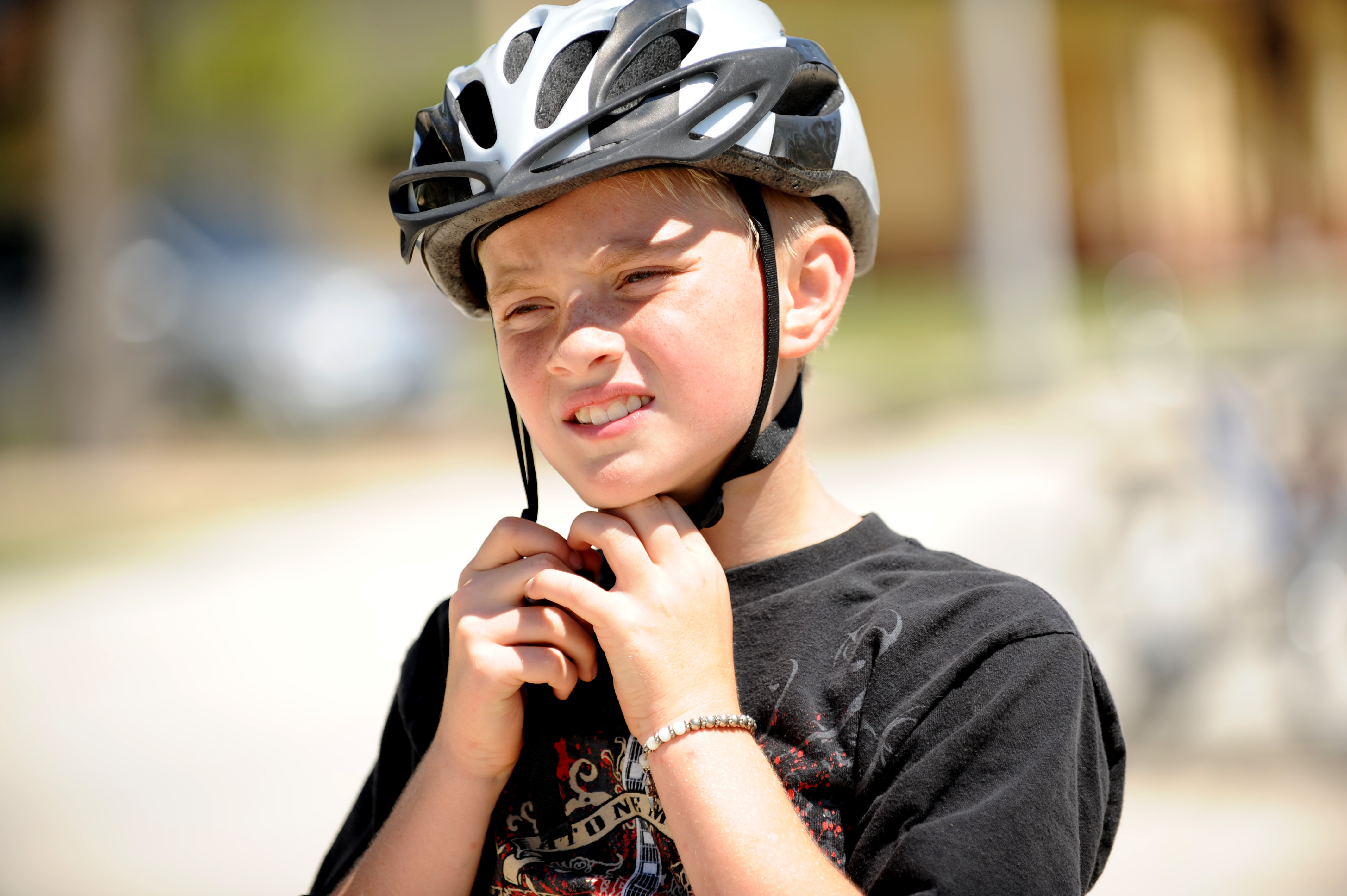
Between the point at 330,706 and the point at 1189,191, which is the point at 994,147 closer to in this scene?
the point at 1189,191

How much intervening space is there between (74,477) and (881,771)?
1531 cm

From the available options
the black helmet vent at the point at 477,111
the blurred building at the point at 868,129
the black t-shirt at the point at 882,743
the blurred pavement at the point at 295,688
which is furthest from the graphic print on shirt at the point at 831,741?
the blurred building at the point at 868,129

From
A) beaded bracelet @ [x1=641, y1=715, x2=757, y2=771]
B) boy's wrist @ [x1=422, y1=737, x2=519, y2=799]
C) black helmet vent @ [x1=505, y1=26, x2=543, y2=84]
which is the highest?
black helmet vent @ [x1=505, y1=26, x2=543, y2=84]

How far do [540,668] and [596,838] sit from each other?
0.95 ft

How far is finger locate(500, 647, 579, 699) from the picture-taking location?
1.97 m

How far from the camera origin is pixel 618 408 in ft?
6.49

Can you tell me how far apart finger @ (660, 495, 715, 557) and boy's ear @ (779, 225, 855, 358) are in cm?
32

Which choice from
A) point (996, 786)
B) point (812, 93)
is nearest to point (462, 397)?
point (812, 93)

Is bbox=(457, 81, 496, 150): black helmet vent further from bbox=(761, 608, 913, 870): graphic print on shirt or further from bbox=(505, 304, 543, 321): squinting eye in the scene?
bbox=(761, 608, 913, 870): graphic print on shirt

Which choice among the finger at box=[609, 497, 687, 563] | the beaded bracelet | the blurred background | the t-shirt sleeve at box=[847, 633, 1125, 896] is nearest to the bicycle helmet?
the finger at box=[609, 497, 687, 563]

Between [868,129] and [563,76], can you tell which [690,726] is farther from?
[868,129]

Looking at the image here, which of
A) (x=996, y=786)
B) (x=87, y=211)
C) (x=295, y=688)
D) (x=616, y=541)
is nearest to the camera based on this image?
(x=996, y=786)

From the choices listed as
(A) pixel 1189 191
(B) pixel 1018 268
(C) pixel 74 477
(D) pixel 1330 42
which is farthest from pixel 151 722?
(D) pixel 1330 42

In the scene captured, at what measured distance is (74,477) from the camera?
1530 centimetres
